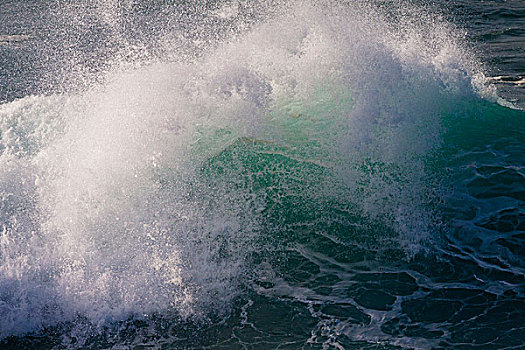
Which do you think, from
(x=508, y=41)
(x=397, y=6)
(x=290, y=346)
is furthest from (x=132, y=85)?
(x=508, y=41)

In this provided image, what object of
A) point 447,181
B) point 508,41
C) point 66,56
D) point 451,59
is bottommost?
point 447,181

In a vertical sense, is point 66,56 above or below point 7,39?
below

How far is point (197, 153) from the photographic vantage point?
19.5 feet

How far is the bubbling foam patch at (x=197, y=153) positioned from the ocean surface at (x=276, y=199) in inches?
0.9

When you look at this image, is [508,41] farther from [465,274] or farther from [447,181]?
[465,274]

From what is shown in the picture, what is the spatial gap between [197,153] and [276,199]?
3.73 feet

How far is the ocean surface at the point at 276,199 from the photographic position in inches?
189

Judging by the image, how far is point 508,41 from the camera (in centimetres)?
1170

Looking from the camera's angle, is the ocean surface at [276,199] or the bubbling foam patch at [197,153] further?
the bubbling foam patch at [197,153]

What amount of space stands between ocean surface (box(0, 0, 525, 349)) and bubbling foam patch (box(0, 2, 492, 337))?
0.07 feet

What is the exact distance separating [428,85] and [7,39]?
11642mm

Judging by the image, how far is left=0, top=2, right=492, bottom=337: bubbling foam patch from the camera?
5.04 meters

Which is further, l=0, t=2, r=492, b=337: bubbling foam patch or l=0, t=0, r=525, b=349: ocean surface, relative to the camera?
l=0, t=2, r=492, b=337: bubbling foam patch

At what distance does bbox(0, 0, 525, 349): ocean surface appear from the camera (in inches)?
189
